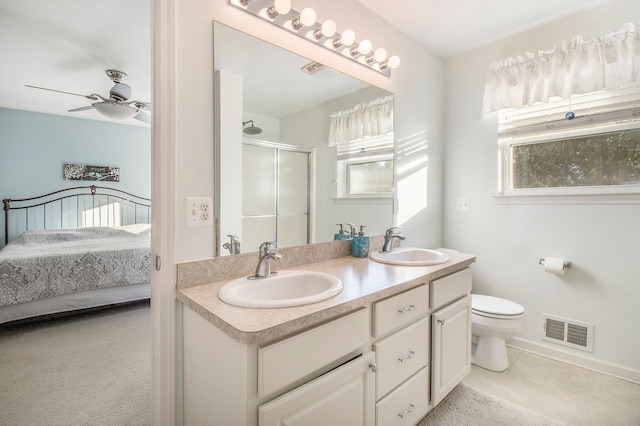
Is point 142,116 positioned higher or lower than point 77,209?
higher

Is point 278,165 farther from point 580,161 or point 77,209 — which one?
A: point 77,209

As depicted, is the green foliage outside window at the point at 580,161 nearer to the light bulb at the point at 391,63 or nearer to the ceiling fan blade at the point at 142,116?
the light bulb at the point at 391,63

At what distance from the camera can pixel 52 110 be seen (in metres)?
4.01

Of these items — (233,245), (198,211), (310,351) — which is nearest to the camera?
(310,351)

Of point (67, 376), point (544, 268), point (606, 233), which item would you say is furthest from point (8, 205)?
point (606, 233)

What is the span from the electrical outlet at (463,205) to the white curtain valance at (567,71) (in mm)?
714

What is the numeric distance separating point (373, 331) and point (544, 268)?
166 cm

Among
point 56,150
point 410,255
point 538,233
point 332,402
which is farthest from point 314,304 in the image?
point 56,150

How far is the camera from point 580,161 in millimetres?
2021

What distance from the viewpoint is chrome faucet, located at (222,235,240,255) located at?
130 centimetres

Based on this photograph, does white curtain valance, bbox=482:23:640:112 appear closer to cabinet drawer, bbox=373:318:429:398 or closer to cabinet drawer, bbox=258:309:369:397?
cabinet drawer, bbox=373:318:429:398

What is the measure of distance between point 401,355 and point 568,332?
5.18 ft

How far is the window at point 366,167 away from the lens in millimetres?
1883

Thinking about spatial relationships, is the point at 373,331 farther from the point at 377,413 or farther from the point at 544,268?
the point at 544,268
